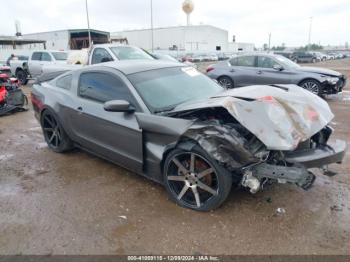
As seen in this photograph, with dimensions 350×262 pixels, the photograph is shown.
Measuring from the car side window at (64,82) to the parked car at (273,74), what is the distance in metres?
6.93

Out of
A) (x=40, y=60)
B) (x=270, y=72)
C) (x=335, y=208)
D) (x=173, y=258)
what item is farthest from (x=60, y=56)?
(x=335, y=208)

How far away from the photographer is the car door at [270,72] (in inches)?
380

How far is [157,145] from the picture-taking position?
3.42 metres

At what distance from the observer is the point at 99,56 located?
9711 millimetres

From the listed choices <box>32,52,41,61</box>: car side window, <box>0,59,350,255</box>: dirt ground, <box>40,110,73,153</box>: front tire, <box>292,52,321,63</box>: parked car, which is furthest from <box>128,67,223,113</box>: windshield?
<box>292,52,321,63</box>: parked car

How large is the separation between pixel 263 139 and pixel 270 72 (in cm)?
776

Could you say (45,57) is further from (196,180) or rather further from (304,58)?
(304,58)

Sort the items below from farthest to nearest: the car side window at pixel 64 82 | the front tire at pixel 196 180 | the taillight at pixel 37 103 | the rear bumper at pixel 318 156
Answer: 1. the taillight at pixel 37 103
2. the car side window at pixel 64 82
3. the front tire at pixel 196 180
4. the rear bumper at pixel 318 156

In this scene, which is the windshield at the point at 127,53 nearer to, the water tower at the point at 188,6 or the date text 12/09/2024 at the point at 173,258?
the date text 12/09/2024 at the point at 173,258

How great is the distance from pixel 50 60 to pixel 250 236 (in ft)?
46.6

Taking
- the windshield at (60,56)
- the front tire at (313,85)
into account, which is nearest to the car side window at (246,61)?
the front tire at (313,85)

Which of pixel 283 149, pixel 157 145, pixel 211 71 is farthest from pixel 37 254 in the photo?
pixel 211 71

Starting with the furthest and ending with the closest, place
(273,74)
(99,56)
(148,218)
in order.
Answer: (273,74) < (99,56) < (148,218)

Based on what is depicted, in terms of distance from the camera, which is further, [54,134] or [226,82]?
[226,82]
